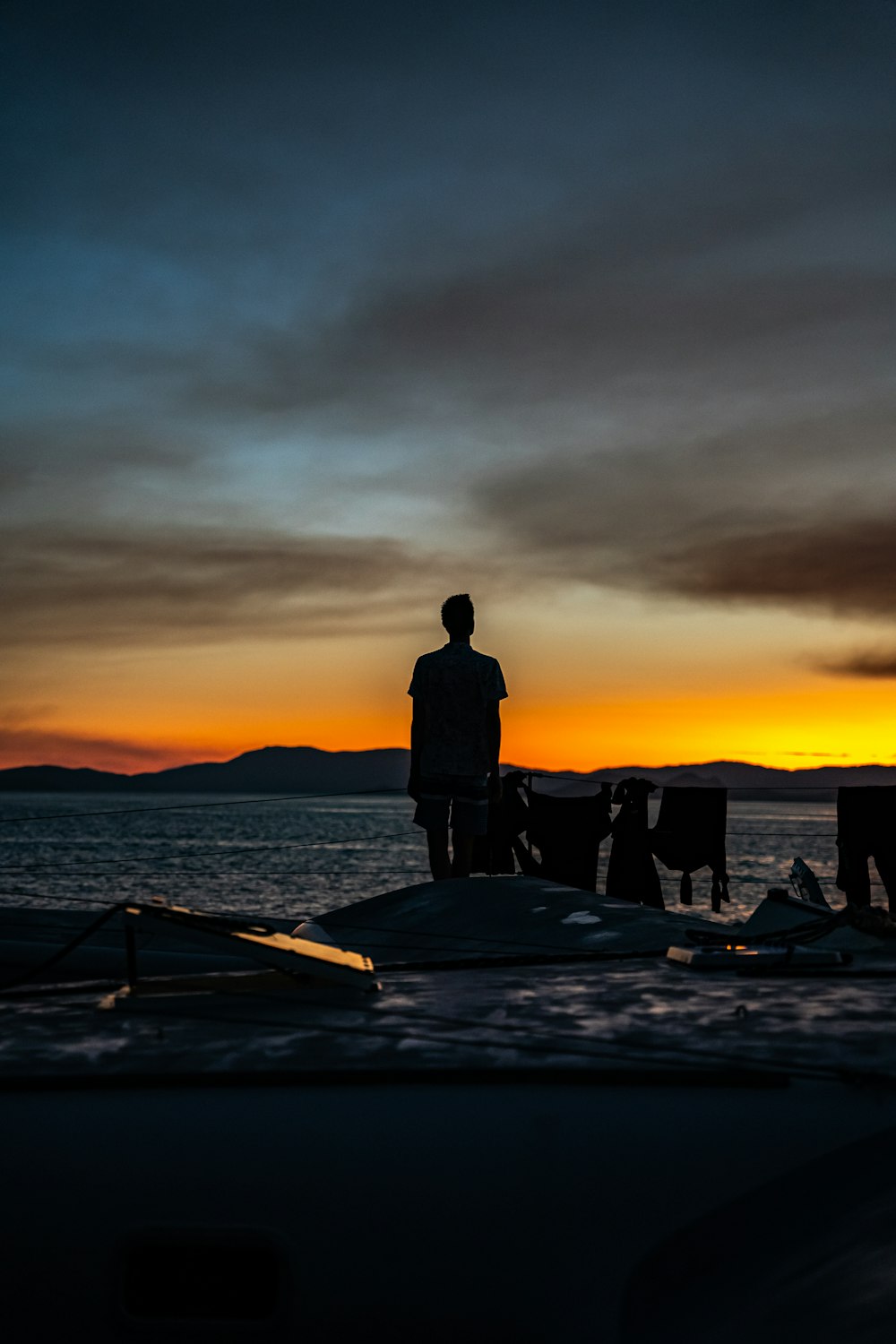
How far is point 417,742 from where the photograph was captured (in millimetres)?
7469

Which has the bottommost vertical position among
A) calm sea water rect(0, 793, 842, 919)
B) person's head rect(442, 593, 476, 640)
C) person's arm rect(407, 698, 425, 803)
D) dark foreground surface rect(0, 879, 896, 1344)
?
calm sea water rect(0, 793, 842, 919)

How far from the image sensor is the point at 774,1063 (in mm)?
2879

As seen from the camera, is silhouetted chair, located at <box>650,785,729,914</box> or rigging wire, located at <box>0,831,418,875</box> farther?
silhouetted chair, located at <box>650,785,729,914</box>

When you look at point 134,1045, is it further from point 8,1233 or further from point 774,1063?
point 774,1063

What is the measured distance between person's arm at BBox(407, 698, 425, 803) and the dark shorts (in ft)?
0.15

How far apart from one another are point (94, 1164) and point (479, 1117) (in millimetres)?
832

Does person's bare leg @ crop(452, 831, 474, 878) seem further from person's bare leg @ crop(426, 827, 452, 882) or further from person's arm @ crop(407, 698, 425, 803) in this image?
person's arm @ crop(407, 698, 425, 803)

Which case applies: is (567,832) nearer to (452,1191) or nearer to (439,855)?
(439,855)

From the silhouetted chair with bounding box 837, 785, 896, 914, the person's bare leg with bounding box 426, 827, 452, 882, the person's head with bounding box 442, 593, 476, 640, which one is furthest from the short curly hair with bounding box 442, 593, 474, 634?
the silhouetted chair with bounding box 837, 785, 896, 914

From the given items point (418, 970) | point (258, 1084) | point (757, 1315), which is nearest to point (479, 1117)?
point (258, 1084)

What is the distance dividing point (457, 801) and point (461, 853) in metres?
0.39

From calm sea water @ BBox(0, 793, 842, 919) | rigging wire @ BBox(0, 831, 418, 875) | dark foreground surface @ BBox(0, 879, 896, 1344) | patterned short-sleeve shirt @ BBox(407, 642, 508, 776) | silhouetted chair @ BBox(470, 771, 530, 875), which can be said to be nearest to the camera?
dark foreground surface @ BBox(0, 879, 896, 1344)

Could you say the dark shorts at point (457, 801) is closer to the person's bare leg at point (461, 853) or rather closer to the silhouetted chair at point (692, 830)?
the person's bare leg at point (461, 853)

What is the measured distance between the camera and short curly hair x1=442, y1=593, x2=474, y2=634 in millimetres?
7461
